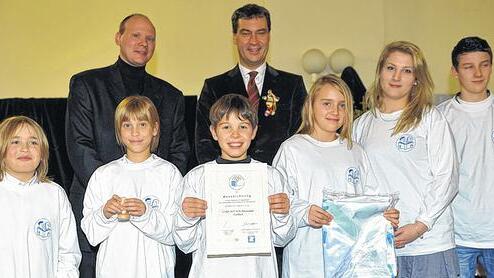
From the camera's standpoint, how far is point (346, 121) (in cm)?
433

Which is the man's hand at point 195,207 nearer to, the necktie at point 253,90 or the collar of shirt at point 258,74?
the necktie at point 253,90

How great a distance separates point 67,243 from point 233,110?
1161 mm

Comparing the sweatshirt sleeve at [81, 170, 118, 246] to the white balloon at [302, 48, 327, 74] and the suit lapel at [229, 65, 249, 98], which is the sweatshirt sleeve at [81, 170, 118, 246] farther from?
the white balloon at [302, 48, 327, 74]

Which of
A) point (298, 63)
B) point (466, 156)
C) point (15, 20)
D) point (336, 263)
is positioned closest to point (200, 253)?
point (336, 263)

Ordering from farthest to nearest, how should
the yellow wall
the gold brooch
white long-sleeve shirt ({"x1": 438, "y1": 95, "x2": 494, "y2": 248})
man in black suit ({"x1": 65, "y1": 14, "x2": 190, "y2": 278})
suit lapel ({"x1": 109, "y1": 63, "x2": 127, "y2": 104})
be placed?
the yellow wall, the gold brooch, suit lapel ({"x1": 109, "y1": 63, "x2": 127, "y2": 104}), man in black suit ({"x1": 65, "y1": 14, "x2": 190, "y2": 278}), white long-sleeve shirt ({"x1": 438, "y1": 95, "x2": 494, "y2": 248})

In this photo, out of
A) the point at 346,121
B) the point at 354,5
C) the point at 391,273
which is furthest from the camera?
the point at 354,5

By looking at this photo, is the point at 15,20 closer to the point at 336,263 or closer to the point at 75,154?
the point at 75,154

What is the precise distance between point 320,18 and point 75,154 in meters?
4.70

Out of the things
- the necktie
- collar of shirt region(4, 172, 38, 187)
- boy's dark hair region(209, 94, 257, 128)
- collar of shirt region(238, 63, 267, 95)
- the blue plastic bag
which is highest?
collar of shirt region(238, 63, 267, 95)

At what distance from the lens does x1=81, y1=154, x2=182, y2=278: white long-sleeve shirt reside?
4.05m

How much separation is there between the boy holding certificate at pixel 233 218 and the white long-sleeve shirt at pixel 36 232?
64 centimetres

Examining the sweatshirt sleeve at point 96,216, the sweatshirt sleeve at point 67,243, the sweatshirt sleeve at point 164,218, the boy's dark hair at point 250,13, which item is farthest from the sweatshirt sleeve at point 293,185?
the sweatshirt sleeve at point 67,243

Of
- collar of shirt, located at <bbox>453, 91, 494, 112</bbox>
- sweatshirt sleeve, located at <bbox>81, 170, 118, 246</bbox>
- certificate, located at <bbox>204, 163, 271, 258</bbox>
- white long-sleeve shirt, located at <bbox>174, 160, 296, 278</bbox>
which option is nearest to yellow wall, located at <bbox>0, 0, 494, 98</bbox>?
collar of shirt, located at <bbox>453, 91, 494, 112</bbox>

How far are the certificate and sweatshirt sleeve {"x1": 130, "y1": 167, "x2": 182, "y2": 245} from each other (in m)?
0.32
